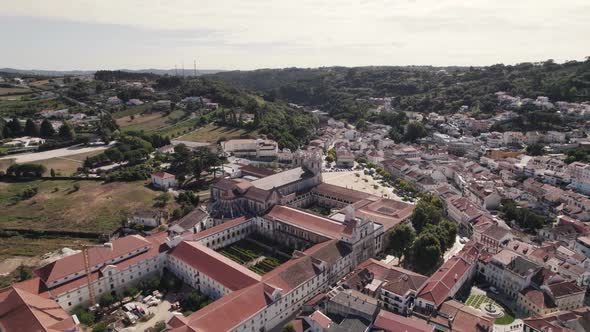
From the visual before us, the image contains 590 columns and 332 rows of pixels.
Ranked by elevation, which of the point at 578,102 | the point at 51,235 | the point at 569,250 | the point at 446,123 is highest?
the point at 578,102

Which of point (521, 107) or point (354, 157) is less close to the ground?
point (521, 107)

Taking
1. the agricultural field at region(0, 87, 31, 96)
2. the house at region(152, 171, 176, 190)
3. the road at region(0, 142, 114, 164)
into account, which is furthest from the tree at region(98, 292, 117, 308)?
the agricultural field at region(0, 87, 31, 96)

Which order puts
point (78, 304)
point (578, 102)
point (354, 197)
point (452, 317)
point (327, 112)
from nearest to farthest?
point (452, 317), point (78, 304), point (354, 197), point (578, 102), point (327, 112)

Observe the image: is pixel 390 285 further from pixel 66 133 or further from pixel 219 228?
pixel 66 133

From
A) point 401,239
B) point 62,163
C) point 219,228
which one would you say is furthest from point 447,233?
point 62,163

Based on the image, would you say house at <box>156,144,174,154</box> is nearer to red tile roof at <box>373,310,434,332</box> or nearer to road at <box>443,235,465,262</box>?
road at <box>443,235,465,262</box>

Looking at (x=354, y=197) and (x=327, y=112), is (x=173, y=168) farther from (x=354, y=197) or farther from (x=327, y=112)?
(x=327, y=112)

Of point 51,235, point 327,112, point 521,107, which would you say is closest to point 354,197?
point 51,235
